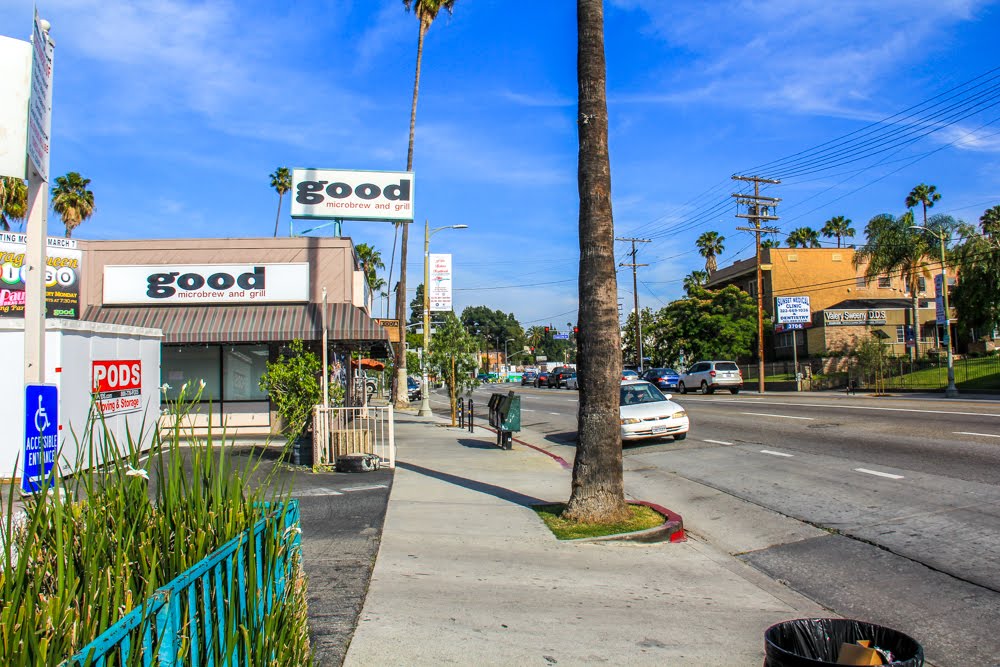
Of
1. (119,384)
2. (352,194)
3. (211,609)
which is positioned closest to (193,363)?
(119,384)

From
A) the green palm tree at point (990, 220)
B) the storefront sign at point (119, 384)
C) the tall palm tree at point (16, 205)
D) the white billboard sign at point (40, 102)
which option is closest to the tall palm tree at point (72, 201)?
the tall palm tree at point (16, 205)

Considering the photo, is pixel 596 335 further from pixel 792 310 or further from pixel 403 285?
pixel 792 310

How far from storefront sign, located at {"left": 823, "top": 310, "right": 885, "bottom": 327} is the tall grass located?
51.7 metres

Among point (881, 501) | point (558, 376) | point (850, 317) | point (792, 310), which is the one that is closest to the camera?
point (881, 501)

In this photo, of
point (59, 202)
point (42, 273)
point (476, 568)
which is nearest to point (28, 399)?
point (42, 273)

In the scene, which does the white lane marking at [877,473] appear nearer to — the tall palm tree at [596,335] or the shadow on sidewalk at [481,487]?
the tall palm tree at [596,335]

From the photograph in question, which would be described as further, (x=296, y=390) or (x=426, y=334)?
(x=426, y=334)

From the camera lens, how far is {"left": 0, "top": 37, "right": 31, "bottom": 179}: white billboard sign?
441cm

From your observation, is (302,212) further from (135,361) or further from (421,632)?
(421,632)

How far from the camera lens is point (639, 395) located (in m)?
18.4

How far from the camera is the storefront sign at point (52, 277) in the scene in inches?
763

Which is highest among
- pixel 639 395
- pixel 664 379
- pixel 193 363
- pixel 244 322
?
pixel 244 322

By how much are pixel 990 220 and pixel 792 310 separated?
12.5m

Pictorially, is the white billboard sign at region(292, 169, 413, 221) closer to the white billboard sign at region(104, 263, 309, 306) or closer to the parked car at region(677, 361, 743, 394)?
the white billboard sign at region(104, 263, 309, 306)
